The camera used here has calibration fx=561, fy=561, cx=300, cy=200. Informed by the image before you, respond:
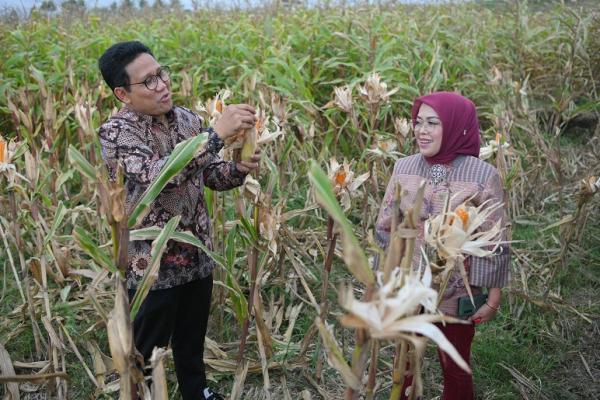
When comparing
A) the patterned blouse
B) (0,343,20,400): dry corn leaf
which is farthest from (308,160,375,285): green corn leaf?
(0,343,20,400): dry corn leaf

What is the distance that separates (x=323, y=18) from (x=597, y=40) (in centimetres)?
180

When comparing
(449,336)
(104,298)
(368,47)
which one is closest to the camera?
(449,336)

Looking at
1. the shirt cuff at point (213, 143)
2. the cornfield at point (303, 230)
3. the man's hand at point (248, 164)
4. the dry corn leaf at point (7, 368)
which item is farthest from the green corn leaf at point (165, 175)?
the dry corn leaf at point (7, 368)

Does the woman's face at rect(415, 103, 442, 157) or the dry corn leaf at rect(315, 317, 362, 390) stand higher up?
the woman's face at rect(415, 103, 442, 157)

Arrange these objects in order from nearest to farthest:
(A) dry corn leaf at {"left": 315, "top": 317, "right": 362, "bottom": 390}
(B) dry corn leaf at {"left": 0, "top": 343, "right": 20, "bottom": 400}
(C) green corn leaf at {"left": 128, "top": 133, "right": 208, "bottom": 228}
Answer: (A) dry corn leaf at {"left": 315, "top": 317, "right": 362, "bottom": 390}
(C) green corn leaf at {"left": 128, "top": 133, "right": 208, "bottom": 228}
(B) dry corn leaf at {"left": 0, "top": 343, "right": 20, "bottom": 400}

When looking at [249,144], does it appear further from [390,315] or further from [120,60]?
[390,315]

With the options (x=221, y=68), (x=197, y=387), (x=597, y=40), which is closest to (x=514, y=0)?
(x=597, y=40)

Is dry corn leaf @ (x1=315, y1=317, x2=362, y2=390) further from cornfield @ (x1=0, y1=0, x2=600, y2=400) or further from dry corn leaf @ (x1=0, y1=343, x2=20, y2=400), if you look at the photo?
dry corn leaf @ (x1=0, y1=343, x2=20, y2=400)

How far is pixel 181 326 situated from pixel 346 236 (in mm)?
1053

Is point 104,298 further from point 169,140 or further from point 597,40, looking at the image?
point 597,40

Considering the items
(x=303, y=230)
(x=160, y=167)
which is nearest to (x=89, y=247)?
(x=160, y=167)

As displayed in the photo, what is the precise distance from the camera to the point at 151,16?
5.08m

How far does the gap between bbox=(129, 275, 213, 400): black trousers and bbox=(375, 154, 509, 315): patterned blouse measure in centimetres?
53

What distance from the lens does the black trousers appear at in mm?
1407
